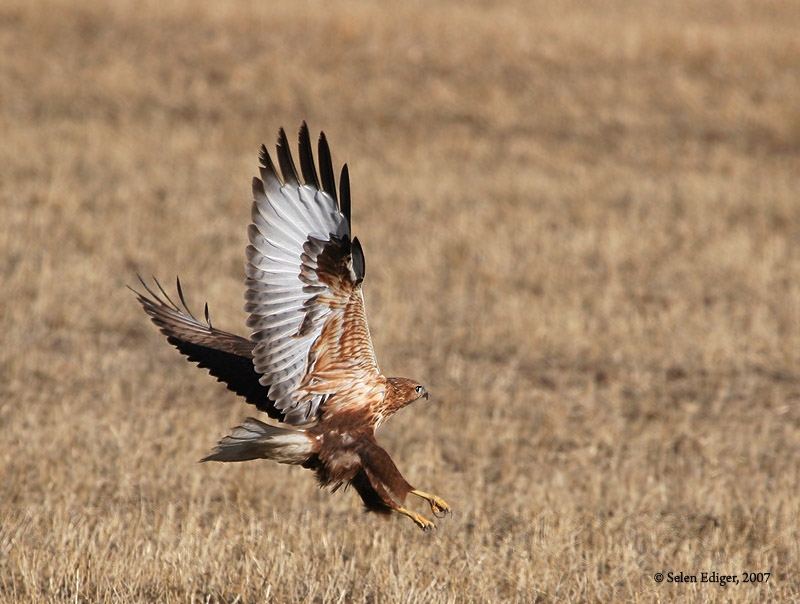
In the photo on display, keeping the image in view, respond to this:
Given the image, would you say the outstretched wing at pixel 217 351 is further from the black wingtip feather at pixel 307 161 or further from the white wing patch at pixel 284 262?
the black wingtip feather at pixel 307 161

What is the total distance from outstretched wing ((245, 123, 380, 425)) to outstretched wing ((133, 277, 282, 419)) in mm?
747

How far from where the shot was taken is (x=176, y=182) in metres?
15.5

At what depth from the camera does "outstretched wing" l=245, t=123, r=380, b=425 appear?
5188mm

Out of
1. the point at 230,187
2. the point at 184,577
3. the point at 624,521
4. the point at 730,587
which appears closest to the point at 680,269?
the point at 230,187

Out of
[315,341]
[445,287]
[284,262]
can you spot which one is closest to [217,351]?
[315,341]

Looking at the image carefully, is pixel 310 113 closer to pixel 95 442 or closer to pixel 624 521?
pixel 95 442

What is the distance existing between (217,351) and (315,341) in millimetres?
1077

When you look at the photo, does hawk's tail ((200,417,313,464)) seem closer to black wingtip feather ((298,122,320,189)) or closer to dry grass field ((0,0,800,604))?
dry grass field ((0,0,800,604))

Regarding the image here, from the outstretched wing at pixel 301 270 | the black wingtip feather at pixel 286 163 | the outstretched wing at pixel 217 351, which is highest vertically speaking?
the black wingtip feather at pixel 286 163

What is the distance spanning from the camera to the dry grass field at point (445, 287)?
601cm

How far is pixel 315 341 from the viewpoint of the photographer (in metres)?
5.45

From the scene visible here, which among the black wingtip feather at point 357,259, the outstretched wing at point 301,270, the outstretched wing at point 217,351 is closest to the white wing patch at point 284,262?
the outstretched wing at point 301,270

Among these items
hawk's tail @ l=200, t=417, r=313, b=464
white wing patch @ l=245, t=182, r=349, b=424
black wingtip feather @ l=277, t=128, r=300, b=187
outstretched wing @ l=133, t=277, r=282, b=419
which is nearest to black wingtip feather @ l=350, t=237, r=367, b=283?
white wing patch @ l=245, t=182, r=349, b=424

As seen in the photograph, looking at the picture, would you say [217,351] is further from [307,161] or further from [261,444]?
[307,161]
